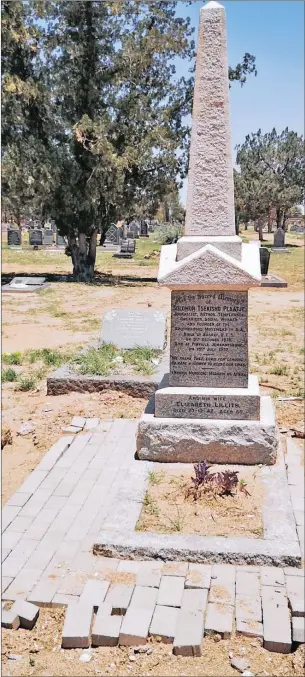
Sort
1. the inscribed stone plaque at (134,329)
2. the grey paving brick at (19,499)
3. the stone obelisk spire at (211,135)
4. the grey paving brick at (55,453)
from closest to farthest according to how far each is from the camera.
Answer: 1. the grey paving brick at (19,499)
2. the stone obelisk spire at (211,135)
3. the grey paving brick at (55,453)
4. the inscribed stone plaque at (134,329)

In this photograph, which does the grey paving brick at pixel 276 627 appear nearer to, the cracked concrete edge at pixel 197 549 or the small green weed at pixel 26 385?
the cracked concrete edge at pixel 197 549

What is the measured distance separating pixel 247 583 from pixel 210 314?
7.61 ft

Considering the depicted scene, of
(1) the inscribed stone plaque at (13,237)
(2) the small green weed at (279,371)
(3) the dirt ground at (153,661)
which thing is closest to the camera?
(3) the dirt ground at (153,661)

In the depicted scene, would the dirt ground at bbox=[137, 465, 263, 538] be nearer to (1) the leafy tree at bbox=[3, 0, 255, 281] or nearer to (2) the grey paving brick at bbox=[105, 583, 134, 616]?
(2) the grey paving brick at bbox=[105, 583, 134, 616]

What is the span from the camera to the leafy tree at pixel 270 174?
4919cm

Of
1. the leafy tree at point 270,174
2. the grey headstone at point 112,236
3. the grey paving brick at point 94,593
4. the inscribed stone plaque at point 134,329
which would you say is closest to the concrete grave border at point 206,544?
the grey paving brick at point 94,593

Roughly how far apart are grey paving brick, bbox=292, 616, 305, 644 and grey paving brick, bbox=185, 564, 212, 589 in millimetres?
531

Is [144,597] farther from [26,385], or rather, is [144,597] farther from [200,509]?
[26,385]

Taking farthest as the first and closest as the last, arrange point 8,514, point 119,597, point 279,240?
point 279,240 → point 8,514 → point 119,597

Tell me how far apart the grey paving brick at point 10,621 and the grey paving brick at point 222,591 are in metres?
1.07

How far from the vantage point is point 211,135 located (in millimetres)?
5152

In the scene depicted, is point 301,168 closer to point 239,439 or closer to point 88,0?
point 88,0

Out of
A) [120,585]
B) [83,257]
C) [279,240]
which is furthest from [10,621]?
[279,240]

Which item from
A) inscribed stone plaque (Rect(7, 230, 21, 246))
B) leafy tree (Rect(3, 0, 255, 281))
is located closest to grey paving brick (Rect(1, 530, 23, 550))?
leafy tree (Rect(3, 0, 255, 281))
